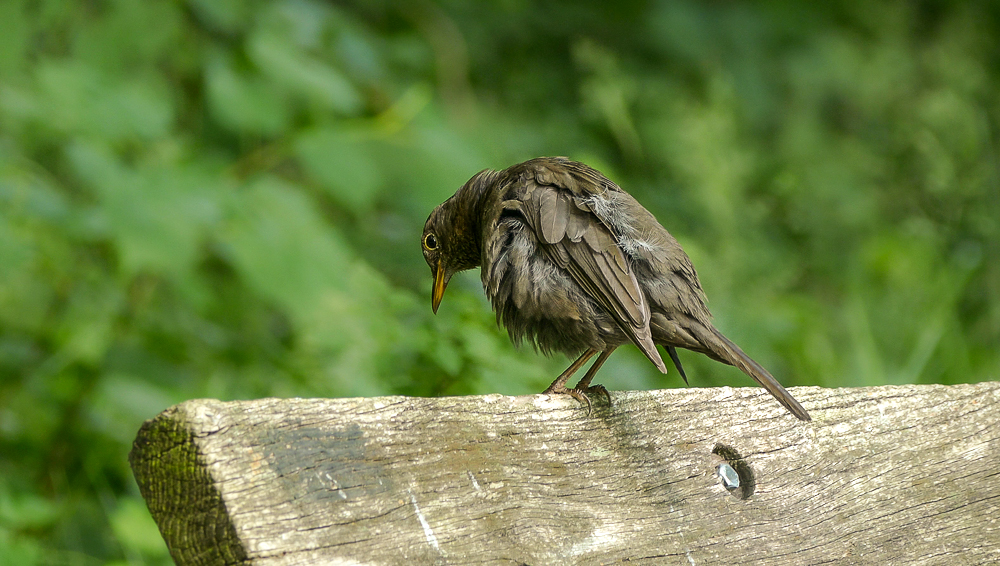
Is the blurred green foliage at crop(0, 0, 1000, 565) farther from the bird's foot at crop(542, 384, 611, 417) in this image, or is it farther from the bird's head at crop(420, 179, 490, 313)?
the bird's foot at crop(542, 384, 611, 417)

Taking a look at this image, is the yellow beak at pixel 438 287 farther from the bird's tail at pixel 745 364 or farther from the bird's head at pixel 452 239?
the bird's tail at pixel 745 364

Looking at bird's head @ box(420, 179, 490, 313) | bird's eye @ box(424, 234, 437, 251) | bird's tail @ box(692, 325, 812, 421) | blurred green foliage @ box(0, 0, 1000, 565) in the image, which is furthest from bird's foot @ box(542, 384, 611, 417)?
bird's eye @ box(424, 234, 437, 251)

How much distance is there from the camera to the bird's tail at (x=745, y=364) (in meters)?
1.48

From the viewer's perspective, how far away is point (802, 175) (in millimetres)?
5727

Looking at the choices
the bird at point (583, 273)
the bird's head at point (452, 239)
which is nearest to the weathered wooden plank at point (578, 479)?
the bird at point (583, 273)

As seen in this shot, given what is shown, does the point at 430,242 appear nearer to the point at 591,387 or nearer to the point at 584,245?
the point at 584,245

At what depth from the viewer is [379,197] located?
13.6ft

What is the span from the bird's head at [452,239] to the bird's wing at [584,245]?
1.57ft

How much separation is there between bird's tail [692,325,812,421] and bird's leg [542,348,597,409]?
281mm

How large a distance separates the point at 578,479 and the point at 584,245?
0.72 meters

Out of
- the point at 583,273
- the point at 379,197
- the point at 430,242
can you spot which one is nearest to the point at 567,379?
the point at 583,273

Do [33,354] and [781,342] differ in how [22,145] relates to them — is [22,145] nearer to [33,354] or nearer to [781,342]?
[33,354]

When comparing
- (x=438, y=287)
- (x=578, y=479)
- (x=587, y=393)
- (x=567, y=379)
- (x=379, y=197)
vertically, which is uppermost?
(x=379, y=197)

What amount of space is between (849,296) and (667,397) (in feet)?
11.8
